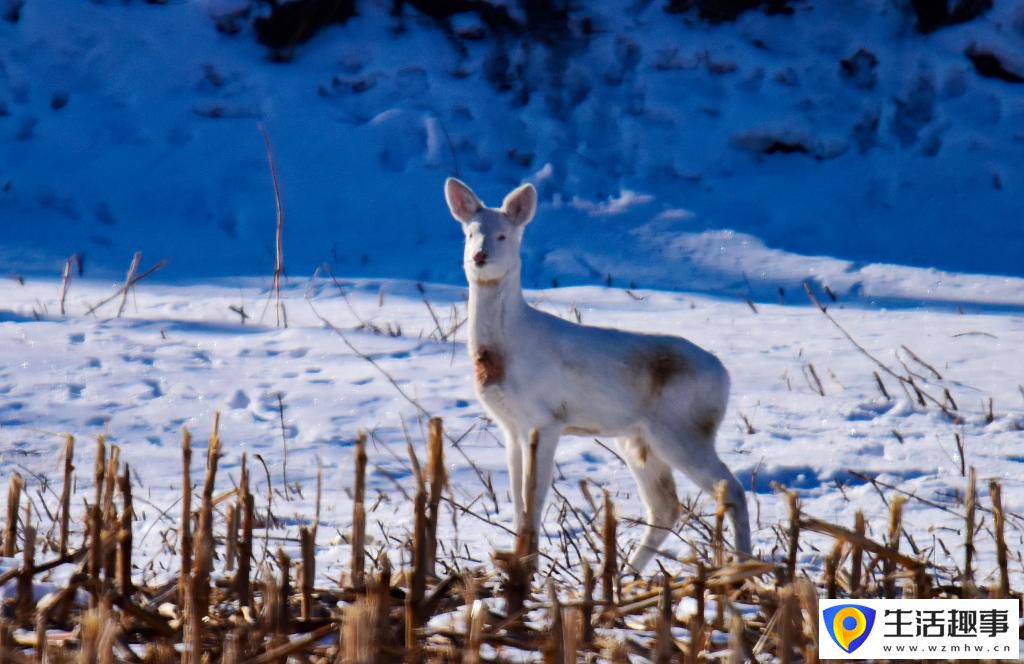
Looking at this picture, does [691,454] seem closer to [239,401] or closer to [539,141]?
[239,401]

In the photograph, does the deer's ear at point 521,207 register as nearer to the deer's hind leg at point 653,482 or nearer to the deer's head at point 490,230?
the deer's head at point 490,230

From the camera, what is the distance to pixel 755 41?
49.0ft

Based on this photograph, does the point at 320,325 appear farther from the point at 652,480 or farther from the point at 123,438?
the point at 652,480

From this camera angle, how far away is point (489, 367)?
15.5ft

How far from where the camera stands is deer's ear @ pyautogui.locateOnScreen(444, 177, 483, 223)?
511 centimetres

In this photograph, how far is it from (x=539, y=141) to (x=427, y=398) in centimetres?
743

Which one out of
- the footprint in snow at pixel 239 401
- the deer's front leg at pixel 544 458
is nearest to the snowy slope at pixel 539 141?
the footprint in snow at pixel 239 401

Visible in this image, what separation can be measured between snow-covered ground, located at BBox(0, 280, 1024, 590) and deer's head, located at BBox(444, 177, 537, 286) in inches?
33.1

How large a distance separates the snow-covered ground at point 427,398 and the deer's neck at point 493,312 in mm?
623

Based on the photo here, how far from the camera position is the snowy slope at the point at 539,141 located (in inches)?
479

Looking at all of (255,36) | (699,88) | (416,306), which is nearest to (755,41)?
(699,88)

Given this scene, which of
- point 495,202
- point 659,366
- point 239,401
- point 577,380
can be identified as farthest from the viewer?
point 495,202

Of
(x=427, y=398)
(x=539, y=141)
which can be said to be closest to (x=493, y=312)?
(x=427, y=398)

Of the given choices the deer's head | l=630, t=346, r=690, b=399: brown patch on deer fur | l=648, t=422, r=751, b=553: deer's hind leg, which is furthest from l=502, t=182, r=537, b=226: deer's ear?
l=648, t=422, r=751, b=553: deer's hind leg
